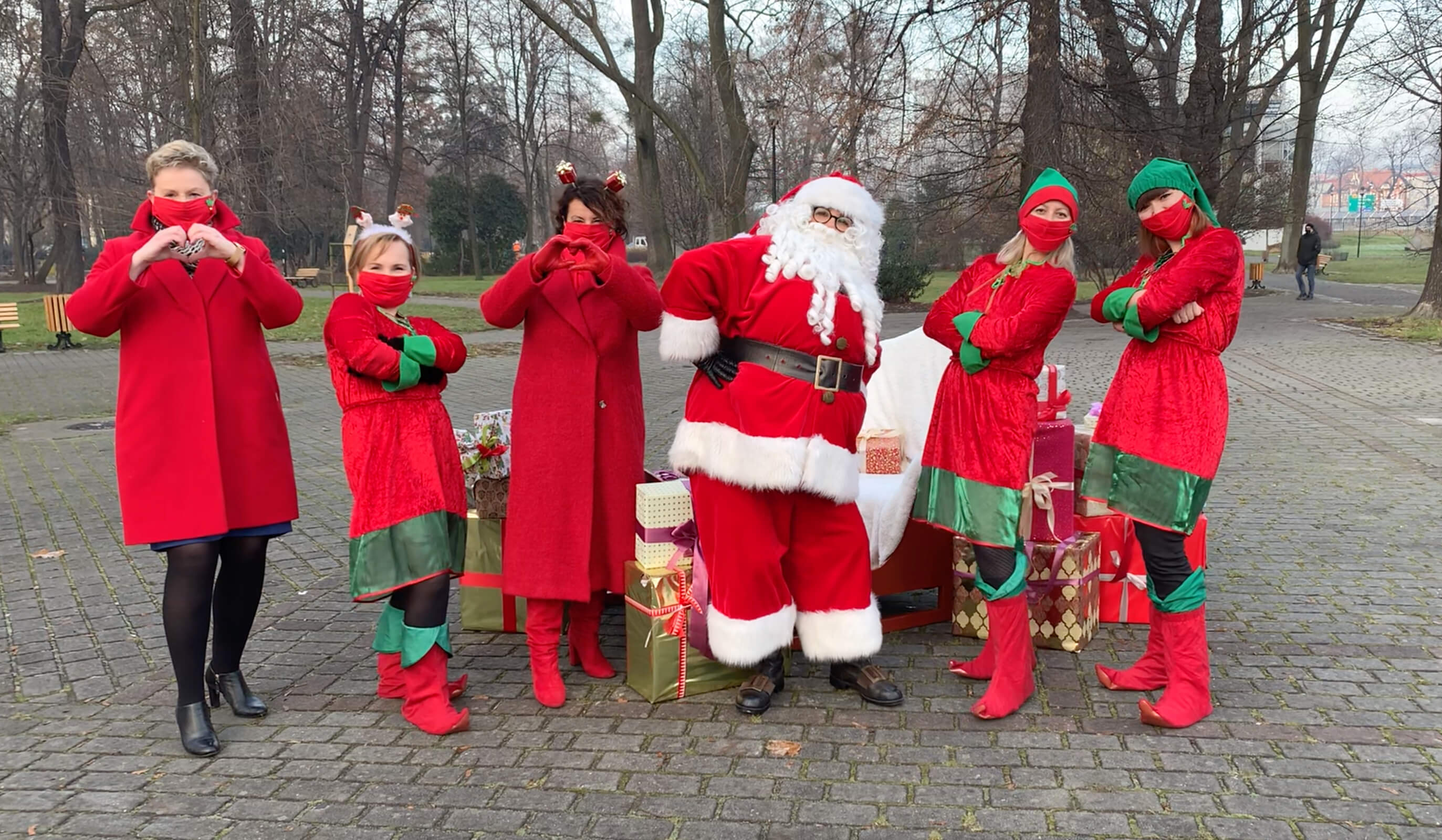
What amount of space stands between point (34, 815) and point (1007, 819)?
115 inches

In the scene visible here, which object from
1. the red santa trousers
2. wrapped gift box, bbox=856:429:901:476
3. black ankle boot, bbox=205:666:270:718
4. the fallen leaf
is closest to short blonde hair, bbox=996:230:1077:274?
the red santa trousers

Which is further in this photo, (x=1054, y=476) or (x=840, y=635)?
(x=1054, y=476)

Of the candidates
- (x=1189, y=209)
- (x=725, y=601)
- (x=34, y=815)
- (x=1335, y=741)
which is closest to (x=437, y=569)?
(x=725, y=601)

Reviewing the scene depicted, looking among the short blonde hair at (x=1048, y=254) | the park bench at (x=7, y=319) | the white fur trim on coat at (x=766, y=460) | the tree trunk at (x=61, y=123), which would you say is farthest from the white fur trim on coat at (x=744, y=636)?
the tree trunk at (x=61, y=123)

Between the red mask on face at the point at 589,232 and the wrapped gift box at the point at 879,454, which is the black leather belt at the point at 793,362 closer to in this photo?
the red mask on face at the point at 589,232

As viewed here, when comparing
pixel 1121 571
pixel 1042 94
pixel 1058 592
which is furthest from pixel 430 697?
pixel 1042 94

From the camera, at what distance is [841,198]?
11.7 feet

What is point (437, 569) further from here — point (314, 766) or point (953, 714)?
point (953, 714)

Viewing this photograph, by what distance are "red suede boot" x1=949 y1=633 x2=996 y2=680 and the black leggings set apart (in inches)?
26.3

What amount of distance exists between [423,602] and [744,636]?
1144 millimetres

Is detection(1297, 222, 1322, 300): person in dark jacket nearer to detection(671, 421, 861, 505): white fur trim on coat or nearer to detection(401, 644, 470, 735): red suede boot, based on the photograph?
detection(671, 421, 861, 505): white fur trim on coat

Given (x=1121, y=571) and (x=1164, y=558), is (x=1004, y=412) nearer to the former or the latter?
(x=1164, y=558)

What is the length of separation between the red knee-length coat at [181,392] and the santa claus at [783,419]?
1.47 meters

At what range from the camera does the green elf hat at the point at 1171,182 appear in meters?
3.43
